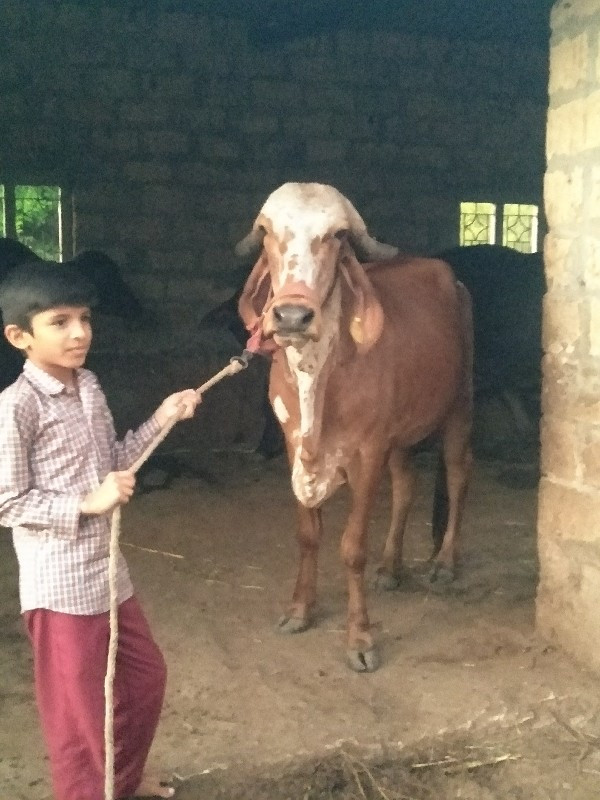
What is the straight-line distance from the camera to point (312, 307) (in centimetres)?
295

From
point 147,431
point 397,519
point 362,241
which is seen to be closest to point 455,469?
point 397,519

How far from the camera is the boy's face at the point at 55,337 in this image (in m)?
2.13

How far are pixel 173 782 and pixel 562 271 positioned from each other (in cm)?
225

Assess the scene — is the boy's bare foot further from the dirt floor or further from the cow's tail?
the cow's tail

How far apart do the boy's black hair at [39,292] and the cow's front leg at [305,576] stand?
1.79m

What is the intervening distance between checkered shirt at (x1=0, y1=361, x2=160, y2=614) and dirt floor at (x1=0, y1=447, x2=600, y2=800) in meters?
0.84

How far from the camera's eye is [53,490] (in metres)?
2.15

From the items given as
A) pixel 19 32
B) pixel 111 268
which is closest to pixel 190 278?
pixel 111 268

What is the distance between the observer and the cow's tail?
455 centimetres

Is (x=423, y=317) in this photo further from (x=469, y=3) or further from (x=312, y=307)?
(x=469, y=3)

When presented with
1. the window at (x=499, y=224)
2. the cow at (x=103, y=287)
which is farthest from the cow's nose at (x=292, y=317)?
the window at (x=499, y=224)

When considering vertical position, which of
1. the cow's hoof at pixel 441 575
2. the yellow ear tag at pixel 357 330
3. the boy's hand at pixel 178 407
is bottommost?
the cow's hoof at pixel 441 575

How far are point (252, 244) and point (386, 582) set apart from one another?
1834mm

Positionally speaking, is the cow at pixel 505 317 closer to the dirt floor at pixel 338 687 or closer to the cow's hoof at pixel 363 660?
the dirt floor at pixel 338 687
